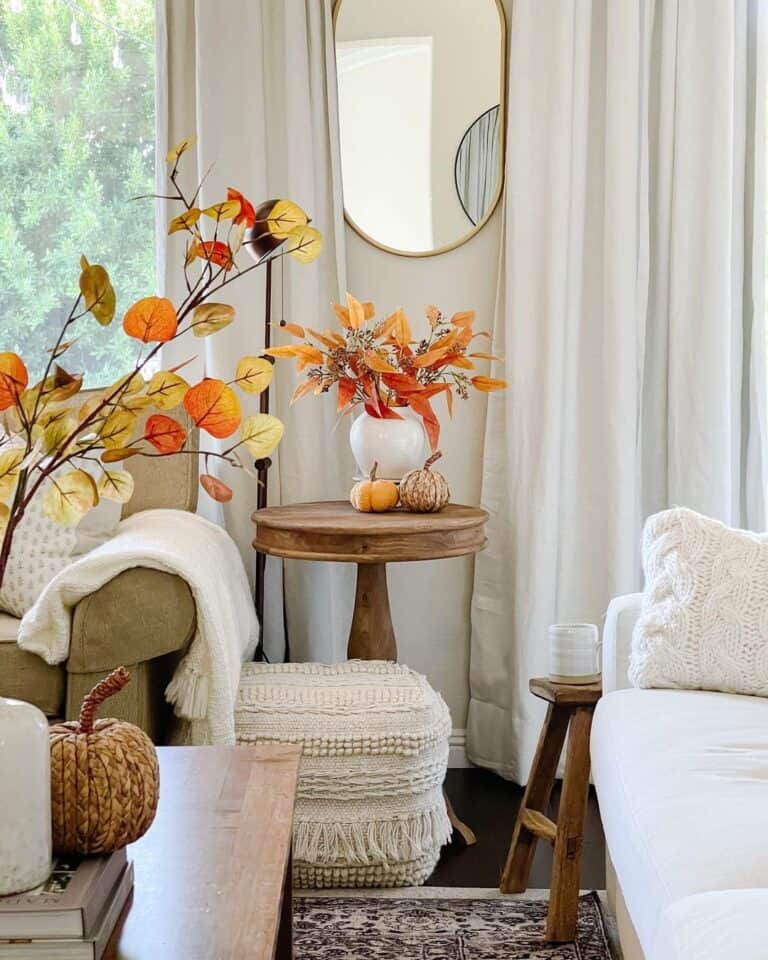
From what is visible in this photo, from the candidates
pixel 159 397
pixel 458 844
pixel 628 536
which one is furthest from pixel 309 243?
pixel 628 536

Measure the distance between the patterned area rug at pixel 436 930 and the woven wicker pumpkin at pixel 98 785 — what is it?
0.95m

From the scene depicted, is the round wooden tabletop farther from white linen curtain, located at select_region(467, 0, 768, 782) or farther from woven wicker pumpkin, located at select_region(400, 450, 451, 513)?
white linen curtain, located at select_region(467, 0, 768, 782)

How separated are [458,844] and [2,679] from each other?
102 cm

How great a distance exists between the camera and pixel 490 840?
8.22 ft

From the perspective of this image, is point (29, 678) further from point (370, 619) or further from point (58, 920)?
point (58, 920)

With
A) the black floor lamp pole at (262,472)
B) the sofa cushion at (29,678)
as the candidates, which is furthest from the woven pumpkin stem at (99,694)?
the black floor lamp pole at (262,472)

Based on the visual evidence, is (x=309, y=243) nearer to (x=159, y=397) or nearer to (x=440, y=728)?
(x=159, y=397)

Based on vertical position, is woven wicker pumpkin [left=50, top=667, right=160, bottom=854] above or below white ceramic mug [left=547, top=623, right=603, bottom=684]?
above

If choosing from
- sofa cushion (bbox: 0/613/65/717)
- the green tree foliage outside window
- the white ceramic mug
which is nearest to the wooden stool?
the white ceramic mug

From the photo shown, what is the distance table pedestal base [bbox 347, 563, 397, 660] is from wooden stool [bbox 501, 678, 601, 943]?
554 millimetres

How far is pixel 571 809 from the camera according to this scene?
6.46ft

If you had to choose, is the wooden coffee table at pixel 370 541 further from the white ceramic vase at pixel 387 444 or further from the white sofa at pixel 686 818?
the white sofa at pixel 686 818

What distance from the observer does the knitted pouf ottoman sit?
2.20 m

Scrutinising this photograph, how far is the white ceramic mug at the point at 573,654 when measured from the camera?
206cm
